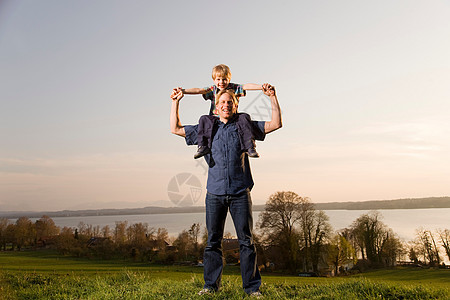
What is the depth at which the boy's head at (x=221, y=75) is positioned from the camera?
A: 3277 mm

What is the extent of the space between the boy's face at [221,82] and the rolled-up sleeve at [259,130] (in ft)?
1.69

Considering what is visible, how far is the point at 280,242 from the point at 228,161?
9730mm

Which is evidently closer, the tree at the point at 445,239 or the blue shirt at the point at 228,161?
the blue shirt at the point at 228,161

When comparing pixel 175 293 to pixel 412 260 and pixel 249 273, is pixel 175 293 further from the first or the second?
pixel 412 260

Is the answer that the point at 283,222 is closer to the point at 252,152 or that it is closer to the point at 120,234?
the point at 120,234

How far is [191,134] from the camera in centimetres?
327

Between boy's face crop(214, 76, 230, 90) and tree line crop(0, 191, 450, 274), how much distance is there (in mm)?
3584

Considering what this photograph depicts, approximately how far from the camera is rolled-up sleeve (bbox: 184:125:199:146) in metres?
3.26

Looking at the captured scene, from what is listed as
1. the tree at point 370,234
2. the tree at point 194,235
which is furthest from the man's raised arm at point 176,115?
the tree at point 370,234

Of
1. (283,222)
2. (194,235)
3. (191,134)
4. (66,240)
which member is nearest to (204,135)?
(191,134)

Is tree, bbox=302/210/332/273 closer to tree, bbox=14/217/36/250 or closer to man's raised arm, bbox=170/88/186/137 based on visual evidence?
tree, bbox=14/217/36/250

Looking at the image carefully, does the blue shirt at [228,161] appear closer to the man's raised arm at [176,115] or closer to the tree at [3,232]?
the man's raised arm at [176,115]

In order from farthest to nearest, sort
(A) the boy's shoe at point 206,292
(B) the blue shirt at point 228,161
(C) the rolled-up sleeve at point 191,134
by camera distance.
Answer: (C) the rolled-up sleeve at point 191,134 < (B) the blue shirt at point 228,161 < (A) the boy's shoe at point 206,292

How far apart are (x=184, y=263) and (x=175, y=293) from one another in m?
4.74
